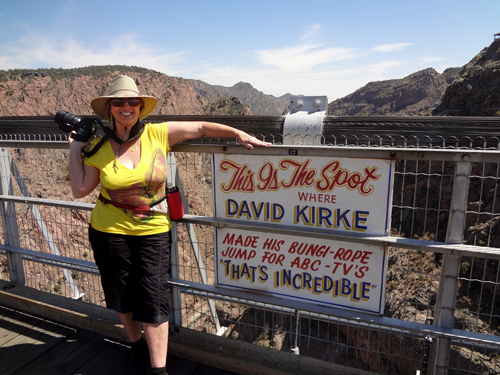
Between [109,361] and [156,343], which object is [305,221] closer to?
[156,343]

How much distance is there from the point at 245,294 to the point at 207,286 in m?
0.29

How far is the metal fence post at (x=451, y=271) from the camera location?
6.32 feet

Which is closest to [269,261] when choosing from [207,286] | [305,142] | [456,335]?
[207,286]

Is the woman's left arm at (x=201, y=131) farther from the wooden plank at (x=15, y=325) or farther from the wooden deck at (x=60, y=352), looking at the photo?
the wooden plank at (x=15, y=325)

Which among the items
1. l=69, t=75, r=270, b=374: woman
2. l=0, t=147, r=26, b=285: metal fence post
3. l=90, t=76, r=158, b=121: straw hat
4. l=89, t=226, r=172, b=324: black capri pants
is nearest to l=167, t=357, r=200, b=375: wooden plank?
l=69, t=75, r=270, b=374: woman

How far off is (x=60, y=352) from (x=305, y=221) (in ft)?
6.83

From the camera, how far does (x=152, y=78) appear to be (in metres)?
62.8

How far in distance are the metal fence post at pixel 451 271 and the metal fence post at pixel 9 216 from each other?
3.51m

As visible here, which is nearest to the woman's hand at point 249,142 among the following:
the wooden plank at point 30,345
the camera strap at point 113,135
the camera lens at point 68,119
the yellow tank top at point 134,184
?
the yellow tank top at point 134,184

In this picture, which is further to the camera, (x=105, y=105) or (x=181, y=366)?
(x=181, y=366)

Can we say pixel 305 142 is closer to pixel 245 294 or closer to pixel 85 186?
pixel 245 294

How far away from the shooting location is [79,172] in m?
2.25

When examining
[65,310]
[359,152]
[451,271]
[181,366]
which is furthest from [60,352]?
[451,271]

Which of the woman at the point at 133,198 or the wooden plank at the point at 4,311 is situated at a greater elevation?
the woman at the point at 133,198
